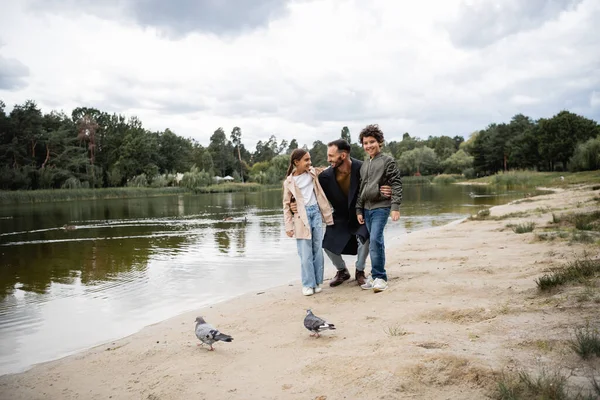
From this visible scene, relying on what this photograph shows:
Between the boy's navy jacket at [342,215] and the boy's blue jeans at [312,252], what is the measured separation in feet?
0.76

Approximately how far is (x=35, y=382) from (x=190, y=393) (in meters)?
2.02

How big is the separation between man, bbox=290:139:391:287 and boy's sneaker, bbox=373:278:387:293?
466mm

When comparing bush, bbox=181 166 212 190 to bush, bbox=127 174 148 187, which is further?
bush, bbox=181 166 212 190

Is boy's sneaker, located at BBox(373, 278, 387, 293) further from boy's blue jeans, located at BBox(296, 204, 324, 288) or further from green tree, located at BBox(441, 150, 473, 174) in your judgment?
green tree, located at BBox(441, 150, 473, 174)

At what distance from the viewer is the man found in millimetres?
6645

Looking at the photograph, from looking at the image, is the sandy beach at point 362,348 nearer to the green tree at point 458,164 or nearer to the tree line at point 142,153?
the tree line at point 142,153

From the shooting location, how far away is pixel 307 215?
21.7 feet

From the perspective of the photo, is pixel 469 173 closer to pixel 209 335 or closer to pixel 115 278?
pixel 115 278

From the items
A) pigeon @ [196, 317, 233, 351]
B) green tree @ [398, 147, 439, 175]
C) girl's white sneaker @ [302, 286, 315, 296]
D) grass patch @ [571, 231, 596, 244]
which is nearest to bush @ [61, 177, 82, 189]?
girl's white sneaker @ [302, 286, 315, 296]

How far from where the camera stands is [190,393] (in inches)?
135

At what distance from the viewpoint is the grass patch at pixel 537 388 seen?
2.50 metres

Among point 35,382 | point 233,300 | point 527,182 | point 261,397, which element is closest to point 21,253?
point 233,300

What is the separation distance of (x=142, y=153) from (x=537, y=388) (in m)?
83.8

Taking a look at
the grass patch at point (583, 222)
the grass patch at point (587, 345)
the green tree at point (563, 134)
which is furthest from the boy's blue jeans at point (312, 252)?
the green tree at point (563, 134)
